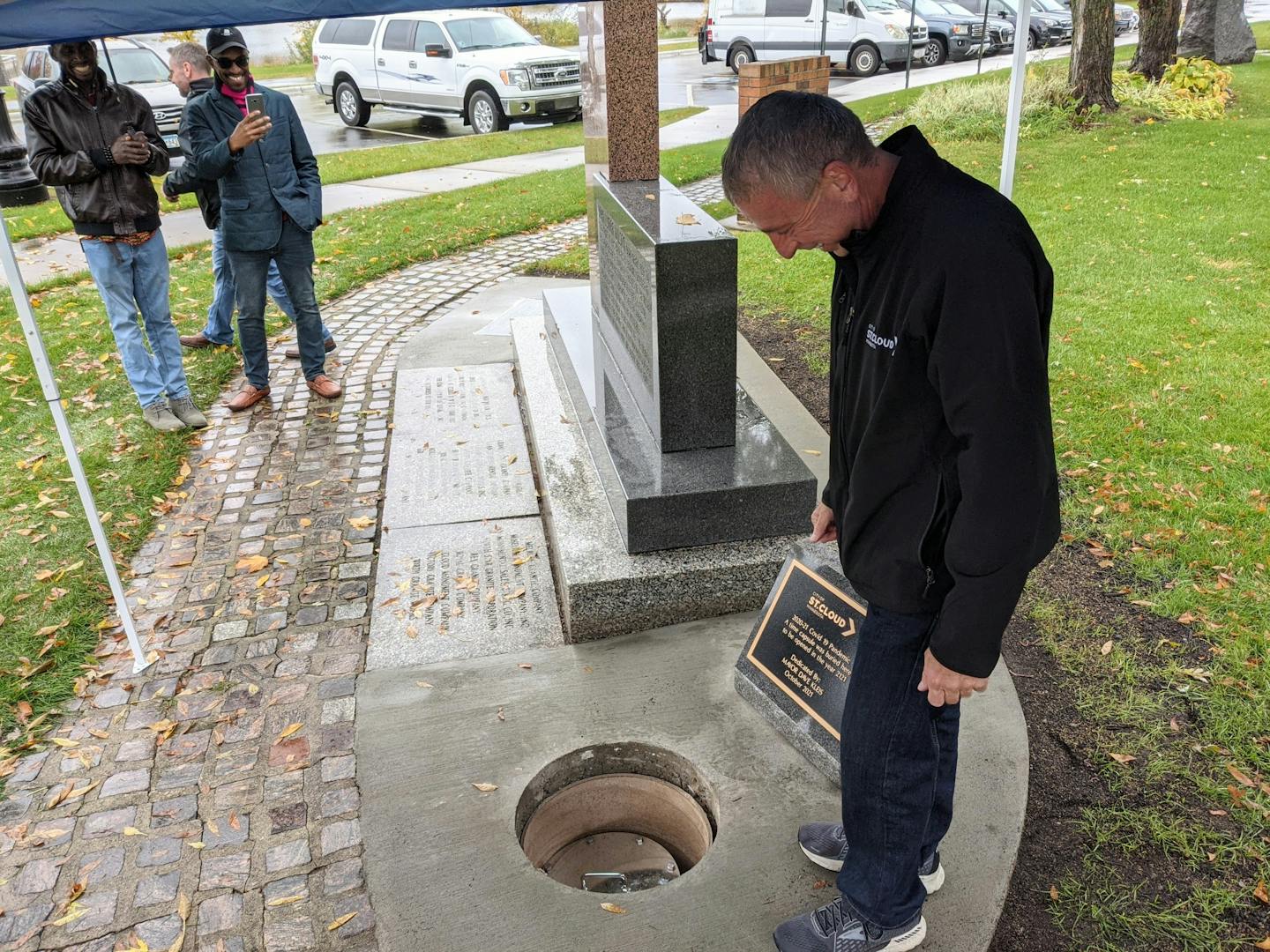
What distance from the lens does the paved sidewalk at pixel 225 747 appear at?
2.92m

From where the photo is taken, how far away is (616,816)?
341 cm

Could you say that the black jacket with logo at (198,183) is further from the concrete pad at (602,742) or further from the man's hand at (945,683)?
the man's hand at (945,683)

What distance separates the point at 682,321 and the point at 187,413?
3.71 meters

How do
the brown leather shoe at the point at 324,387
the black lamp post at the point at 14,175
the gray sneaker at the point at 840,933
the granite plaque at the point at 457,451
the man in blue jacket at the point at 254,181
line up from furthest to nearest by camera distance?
the brown leather shoe at the point at 324,387 < the black lamp post at the point at 14,175 < the man in blue jacket at the point at 254,181 < the granite plaque at the point at 457,451 < the gray sneaker at the point at 840,933

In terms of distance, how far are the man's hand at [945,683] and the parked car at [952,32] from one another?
23.7 metres

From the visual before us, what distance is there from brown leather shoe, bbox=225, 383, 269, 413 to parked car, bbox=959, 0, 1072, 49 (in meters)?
23.6

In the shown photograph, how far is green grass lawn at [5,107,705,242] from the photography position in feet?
37.4

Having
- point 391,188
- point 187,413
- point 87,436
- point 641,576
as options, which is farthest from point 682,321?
point 391,188

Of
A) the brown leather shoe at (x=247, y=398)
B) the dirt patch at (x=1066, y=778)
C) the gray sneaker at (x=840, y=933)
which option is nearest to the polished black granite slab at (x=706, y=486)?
the dirt patch at (x=1066, y=778)

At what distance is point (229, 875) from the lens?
9.93 ft

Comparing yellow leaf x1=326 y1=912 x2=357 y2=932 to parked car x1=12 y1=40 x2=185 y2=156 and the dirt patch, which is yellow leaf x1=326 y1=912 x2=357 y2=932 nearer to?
the dirt patch

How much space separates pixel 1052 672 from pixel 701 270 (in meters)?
2.17

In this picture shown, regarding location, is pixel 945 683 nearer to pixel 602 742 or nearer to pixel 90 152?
pixel 602 742

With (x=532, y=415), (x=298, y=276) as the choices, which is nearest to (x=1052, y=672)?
(x=532, y=415)
